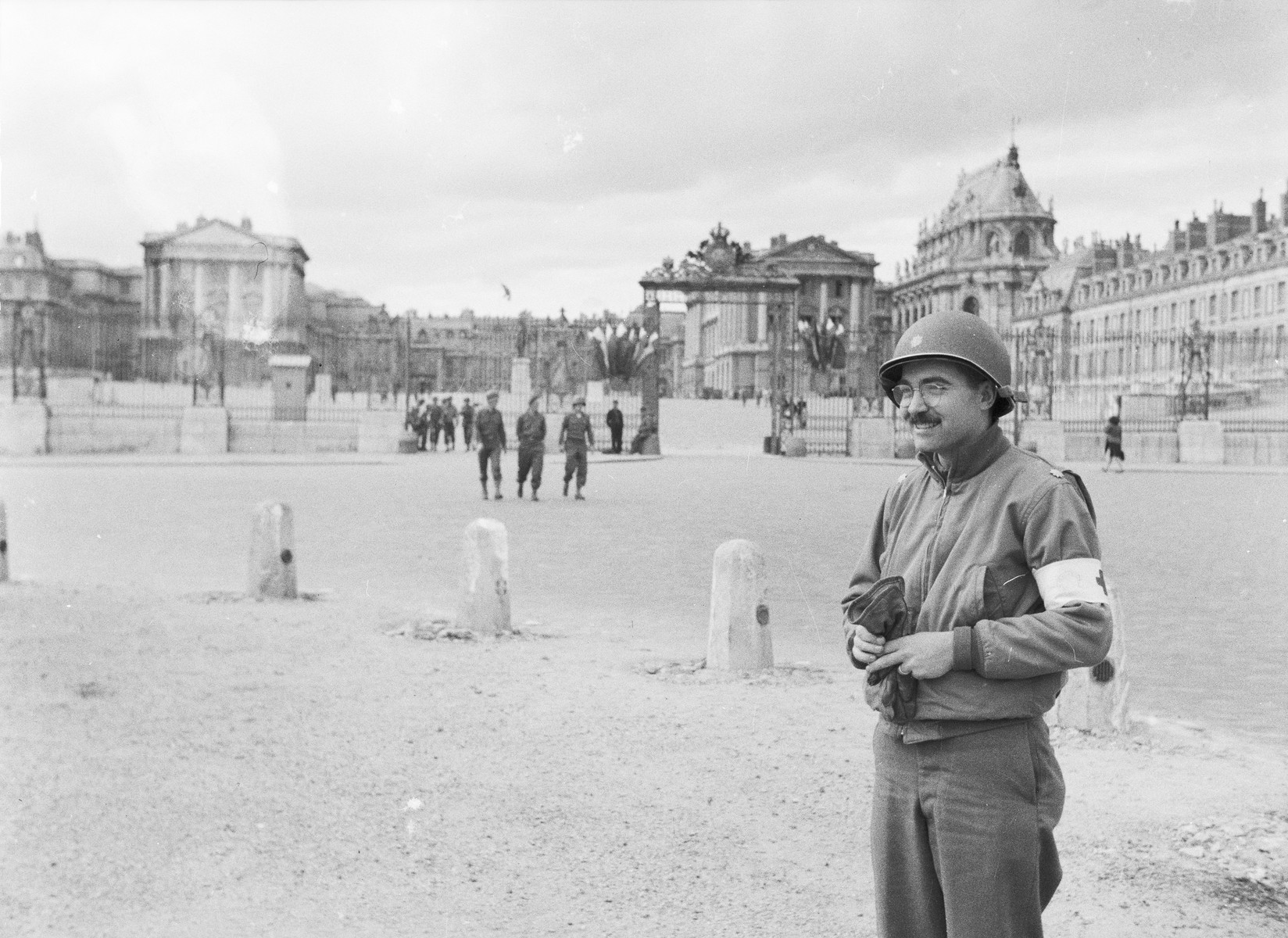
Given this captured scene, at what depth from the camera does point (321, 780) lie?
5.25 m

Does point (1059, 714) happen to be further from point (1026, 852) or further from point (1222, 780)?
point (1026, 852)

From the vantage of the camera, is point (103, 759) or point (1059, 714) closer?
point (103, 759)

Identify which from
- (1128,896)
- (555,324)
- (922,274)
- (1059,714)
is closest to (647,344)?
(555,324)

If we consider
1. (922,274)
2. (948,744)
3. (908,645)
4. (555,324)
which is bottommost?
(948,744)

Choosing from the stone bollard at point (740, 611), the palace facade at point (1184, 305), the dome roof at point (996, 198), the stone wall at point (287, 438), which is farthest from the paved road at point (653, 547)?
the dome roof at point (996, 198)

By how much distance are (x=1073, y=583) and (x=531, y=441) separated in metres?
16.2

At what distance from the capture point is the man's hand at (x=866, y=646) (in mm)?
2551

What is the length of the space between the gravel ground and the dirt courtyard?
16 millimetres

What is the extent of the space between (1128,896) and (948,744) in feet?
6.87

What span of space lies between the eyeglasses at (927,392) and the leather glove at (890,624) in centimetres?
36

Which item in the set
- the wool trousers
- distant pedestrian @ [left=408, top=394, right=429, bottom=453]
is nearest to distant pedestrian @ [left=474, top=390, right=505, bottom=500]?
distant pedestrian @ [left=408, top=394, right=429, bottom=453]

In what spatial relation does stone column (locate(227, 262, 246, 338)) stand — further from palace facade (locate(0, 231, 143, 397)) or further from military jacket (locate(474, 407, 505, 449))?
military jacket (locate(474, 407, 505, 449))

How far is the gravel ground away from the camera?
4.04 m

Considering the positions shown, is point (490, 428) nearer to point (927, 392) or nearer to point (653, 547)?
point (653, 547)
